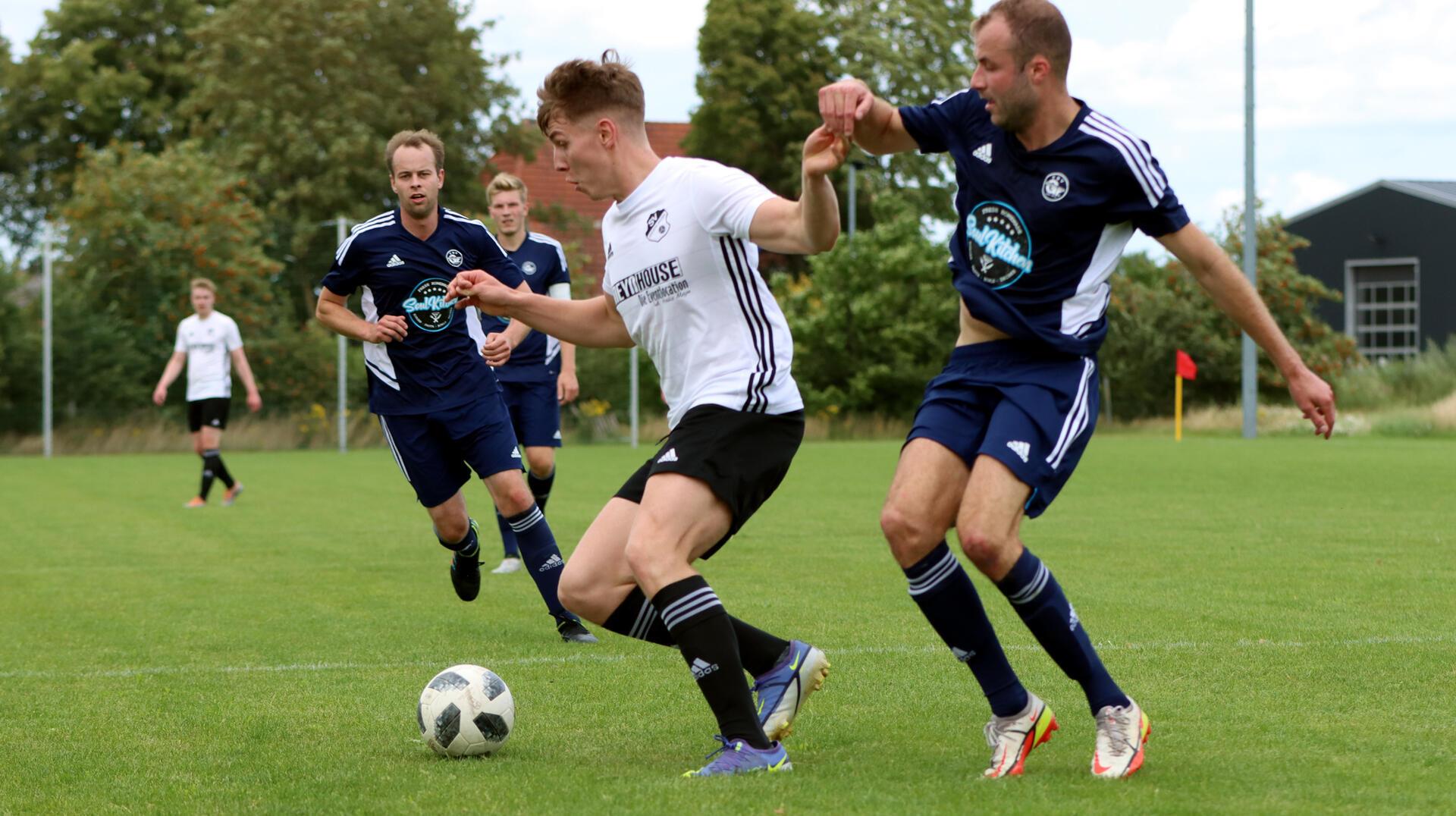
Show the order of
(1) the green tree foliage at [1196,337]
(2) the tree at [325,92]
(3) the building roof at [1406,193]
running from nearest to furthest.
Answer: (2) the tree at [325,92], (1) the green tree foliage at [1196,337], (3) the building roof at [1406,193]

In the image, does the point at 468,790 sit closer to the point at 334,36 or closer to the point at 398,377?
the point at 398,377

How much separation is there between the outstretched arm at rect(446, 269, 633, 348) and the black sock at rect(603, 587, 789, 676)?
813mm

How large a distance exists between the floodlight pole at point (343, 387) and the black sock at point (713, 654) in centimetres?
2574

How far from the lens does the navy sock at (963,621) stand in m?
4.55

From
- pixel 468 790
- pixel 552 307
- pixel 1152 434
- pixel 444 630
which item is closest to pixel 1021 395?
pixel 552 307

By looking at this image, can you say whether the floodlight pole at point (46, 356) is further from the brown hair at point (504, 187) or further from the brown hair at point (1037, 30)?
the brown hair at point (1037, 30)

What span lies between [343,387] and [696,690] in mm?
25028

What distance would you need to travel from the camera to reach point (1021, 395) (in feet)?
14.7

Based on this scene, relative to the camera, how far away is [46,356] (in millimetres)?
27859

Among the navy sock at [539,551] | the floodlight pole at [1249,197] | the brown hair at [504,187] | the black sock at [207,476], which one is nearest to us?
the navy sock at [539,551]

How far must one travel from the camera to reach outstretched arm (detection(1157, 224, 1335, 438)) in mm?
4383

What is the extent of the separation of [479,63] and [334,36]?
3685mm

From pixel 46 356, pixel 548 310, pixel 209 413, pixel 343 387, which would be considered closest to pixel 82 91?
pixel 46 356

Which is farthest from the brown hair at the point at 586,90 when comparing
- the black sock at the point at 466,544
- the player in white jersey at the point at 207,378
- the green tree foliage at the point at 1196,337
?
the green tree foliage at the point at 1196,337
